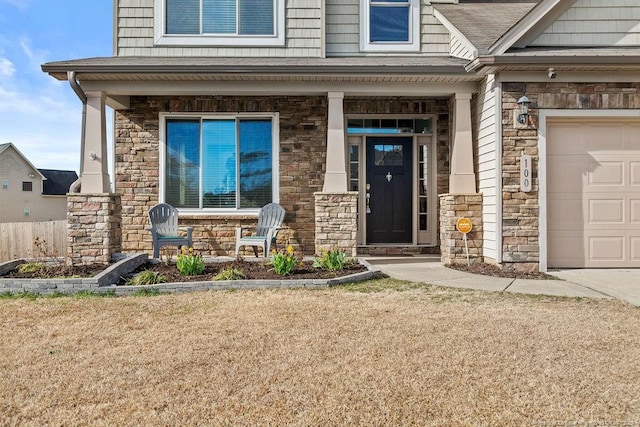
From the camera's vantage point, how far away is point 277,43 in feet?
27.6

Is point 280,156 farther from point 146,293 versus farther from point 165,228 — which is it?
point 146,293

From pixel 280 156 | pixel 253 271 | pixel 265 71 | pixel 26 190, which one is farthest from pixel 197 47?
pixel 26 190

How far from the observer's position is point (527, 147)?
6.54 meters

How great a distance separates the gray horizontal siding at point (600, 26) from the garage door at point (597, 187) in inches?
47.4

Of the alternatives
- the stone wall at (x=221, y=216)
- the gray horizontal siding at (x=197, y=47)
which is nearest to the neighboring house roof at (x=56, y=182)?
the gray horizontal siding at (x=197, y=47)

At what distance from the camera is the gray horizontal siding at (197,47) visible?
8352mm

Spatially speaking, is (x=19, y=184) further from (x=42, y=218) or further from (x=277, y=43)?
(x=277, y=43)

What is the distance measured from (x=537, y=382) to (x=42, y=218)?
3256 centimetres

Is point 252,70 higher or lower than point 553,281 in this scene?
higher

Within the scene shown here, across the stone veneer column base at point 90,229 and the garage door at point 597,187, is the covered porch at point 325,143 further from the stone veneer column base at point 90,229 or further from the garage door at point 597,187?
the garage door at point 597,187

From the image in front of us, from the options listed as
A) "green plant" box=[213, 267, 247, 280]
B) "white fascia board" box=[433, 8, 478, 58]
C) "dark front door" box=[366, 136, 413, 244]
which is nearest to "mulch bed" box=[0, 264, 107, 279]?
"green plant" box=[213, 267, 247, 280]

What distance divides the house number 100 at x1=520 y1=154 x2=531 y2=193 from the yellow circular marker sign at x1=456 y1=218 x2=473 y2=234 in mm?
875

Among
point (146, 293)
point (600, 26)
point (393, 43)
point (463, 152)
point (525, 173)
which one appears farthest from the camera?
point (393, 43)

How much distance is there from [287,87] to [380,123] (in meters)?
2.05
